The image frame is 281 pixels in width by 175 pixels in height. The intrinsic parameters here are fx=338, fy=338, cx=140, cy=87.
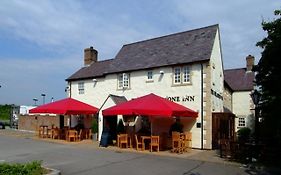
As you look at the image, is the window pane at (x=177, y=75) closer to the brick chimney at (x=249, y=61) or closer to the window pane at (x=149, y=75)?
the window pane at (x=149, y=75)

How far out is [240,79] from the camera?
125 feet

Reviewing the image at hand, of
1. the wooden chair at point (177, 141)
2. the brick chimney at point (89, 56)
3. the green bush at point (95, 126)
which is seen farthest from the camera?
the brick chimney at point (89, 56)

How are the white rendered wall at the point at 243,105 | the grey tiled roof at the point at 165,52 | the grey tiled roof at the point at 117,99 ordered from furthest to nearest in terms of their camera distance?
1. the white rendered wall at the point at 243,105
2. the grey tiled roof at the point at 117,99
3. the grey tiled roof at the point at 165,52

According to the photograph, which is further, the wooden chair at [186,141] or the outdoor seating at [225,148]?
the wooden chair at [186,141]

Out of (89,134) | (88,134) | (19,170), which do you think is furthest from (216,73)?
(19,170)

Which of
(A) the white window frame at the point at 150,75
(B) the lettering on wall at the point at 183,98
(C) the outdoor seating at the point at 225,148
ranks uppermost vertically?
(A) the white window frame at the point at 150,75

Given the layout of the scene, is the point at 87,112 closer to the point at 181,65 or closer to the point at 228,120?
the point at 181,65

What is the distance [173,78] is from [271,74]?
750cm

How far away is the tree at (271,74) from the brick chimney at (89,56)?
1851cm

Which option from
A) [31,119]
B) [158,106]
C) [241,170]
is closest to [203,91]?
[158,106]

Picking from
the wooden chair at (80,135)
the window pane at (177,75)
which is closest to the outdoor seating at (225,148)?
the window pane at (177,75)

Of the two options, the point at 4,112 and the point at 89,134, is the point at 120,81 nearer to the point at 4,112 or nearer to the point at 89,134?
the point at 89,134

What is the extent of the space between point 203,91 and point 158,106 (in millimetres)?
4035

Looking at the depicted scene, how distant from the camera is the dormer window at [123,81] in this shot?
25.9m
